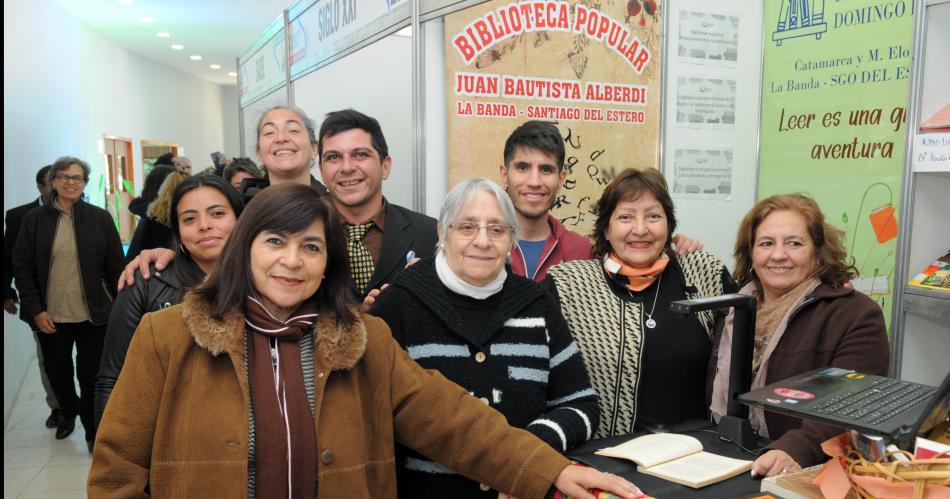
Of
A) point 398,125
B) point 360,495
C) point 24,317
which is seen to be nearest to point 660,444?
point 360,495

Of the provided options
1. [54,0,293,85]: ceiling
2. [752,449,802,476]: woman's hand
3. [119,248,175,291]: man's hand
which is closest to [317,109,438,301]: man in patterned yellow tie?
[119,248,175,291]: man's hand

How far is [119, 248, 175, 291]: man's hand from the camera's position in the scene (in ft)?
7.01

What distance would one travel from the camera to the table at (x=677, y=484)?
1188mm

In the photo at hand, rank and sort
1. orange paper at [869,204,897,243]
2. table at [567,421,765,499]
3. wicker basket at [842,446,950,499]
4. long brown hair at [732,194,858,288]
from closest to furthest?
wicker basket at [842,446,950,499] → table at [567,421,765,499] → long brown hair at [732,194,858,288] → orange paper at [869,204,897,243]

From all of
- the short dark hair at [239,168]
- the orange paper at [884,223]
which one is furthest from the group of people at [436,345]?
the short dark hair at [239,168]

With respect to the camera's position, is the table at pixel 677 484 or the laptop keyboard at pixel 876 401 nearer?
the laptop keyboard at pixel 876 401

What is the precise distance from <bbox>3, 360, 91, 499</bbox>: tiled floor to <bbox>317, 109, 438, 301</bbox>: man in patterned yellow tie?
2.66m

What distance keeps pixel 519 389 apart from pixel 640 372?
41cm

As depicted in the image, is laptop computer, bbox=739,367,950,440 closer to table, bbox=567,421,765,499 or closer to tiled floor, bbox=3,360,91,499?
table, bbox=567,421,765,499

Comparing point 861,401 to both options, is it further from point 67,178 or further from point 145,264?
point 67,178

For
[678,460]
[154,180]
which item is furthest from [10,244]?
[678,460]

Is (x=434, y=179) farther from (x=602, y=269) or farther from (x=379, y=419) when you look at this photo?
(x=379, y=419)

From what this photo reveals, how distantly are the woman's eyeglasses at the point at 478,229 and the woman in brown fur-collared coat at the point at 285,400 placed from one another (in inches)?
11.5

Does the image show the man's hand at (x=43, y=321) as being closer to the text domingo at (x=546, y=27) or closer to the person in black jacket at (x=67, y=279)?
the person in black jacket at (x=67, y=279)
